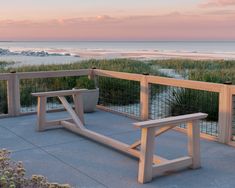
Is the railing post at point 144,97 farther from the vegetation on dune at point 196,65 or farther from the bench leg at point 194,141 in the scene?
the vegetation on dune at point 196,65

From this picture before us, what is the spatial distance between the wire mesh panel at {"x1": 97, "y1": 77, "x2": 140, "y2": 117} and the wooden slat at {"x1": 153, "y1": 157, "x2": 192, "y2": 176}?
3942 millimetres

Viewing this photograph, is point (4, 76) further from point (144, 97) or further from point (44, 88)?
point (144, 97)

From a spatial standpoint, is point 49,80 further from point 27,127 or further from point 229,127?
point 229,127

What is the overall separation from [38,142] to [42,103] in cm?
92

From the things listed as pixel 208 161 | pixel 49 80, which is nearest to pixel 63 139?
pixel 208 161

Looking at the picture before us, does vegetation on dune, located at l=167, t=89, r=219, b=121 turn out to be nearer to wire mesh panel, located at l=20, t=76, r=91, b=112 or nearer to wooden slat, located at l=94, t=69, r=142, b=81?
wooden slat, located at l=94, t=69, r=142, b=81

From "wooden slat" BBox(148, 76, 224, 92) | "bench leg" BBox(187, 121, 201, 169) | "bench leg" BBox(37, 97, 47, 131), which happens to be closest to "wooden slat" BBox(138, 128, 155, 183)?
"bench leg" BBox(187, 121, 201, 169)

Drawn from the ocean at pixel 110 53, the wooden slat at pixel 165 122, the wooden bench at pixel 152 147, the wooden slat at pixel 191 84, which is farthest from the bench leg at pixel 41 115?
the ocean at pixel 110 53

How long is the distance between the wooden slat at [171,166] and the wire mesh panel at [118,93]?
3942 millimetres

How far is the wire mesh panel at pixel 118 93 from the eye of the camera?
26.6 feet

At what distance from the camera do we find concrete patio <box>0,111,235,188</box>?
12.4ft

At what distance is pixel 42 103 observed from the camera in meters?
6.00

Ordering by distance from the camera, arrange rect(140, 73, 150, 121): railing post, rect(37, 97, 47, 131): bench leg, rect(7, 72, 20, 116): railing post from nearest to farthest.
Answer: rect(37, 97, 47, 131): bench leg, rect(140, 73, 150, 121): railing post, rect(7, 72, 20, 116): railing post

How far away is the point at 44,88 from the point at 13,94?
1.90 metres
